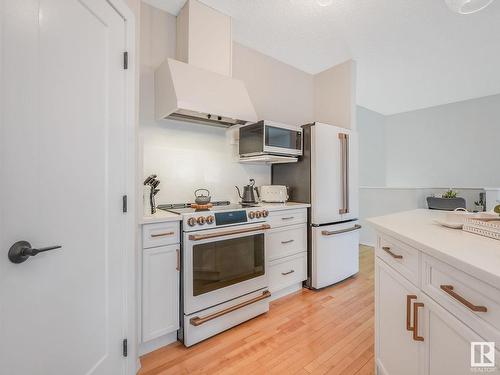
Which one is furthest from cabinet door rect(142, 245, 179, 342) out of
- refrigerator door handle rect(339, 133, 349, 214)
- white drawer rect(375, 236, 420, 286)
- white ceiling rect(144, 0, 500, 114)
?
white ceiling rect(144, 0, 500, 114)

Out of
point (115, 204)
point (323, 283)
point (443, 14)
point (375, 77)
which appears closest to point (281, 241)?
point (323, 283)

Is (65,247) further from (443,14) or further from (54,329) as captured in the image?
(443,14)

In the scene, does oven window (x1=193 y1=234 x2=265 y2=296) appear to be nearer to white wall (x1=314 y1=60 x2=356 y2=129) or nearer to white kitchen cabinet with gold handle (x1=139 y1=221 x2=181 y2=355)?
white kitchen cabinet with gold handle (x1=139 y1=221 x2=181 y2=355)

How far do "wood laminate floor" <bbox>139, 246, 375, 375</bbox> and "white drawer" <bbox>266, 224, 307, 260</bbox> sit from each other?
0.51 m

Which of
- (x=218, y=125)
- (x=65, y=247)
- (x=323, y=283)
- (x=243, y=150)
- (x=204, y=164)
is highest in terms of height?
(x=218, y=125)

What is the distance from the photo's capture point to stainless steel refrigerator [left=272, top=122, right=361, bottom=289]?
104 inches

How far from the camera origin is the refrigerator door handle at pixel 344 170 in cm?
281

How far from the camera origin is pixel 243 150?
8.32ft

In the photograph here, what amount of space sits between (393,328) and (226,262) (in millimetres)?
1181

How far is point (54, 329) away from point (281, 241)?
1833 millimetres

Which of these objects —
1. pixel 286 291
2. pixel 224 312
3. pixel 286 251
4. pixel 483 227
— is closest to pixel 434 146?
pixel 286 251

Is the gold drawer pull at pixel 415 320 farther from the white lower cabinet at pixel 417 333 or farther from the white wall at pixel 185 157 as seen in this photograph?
the white wall at pixel 185 157

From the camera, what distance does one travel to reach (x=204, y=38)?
2.20 m

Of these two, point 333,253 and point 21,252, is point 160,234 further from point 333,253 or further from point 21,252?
point 333,253
